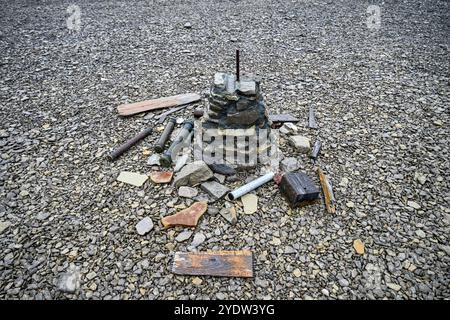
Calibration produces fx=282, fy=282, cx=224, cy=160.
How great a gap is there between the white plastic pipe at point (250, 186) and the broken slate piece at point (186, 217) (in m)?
0.37

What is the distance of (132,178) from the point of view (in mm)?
3889

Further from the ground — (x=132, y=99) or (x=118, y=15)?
(x=118, y=15)

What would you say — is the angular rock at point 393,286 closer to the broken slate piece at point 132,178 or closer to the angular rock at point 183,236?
the angular rock at point 183,236

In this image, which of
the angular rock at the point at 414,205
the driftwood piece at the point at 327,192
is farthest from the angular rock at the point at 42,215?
the angular rock at the point at 414,205

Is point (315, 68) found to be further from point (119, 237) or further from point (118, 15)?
point (118, 15)

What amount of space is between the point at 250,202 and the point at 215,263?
92cm

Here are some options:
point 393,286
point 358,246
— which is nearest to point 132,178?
point 358,246

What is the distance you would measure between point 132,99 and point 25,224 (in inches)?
119

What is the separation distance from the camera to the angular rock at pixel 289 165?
3997mm

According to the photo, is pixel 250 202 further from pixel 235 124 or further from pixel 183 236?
pixel 235 124

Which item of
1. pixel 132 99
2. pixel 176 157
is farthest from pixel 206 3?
pixel 176 157

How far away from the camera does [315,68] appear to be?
6.62m

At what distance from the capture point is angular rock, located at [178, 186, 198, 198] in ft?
11.9

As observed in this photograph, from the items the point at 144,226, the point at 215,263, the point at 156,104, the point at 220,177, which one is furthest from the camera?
the point at 156,104
